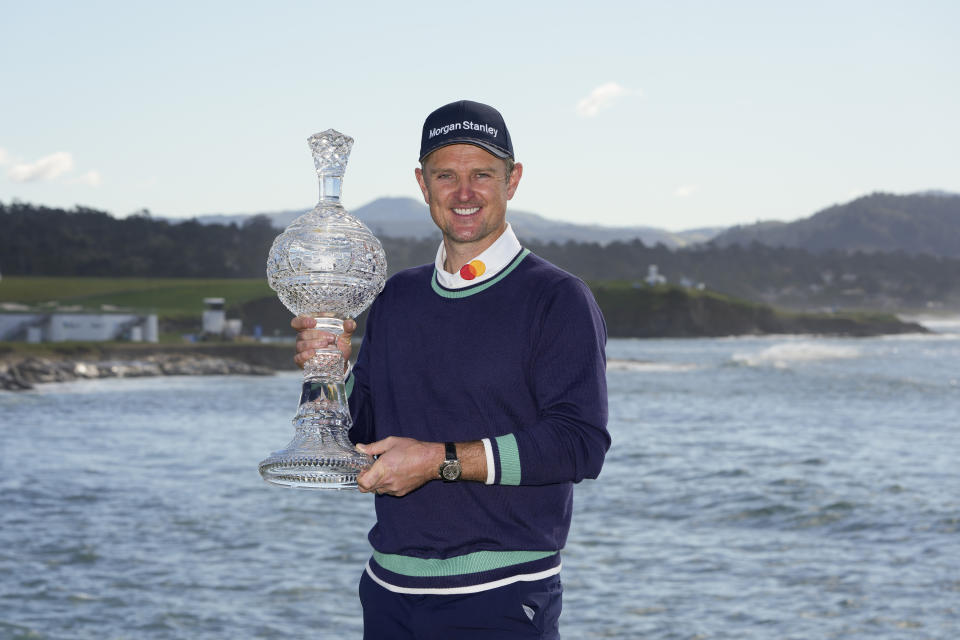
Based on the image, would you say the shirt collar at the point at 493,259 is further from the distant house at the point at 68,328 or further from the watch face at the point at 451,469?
the distant house at the point at 68,328

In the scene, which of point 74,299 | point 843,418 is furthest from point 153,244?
point 843,418

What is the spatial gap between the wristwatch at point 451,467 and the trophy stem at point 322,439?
0.95 feet

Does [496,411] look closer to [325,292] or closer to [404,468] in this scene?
[404,468]

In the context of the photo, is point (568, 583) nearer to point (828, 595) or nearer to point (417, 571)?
point (828, 595)

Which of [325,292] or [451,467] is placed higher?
[325,292]

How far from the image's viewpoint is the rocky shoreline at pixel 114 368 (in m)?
46.0

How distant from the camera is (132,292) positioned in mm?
98062

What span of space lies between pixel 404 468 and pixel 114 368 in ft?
168

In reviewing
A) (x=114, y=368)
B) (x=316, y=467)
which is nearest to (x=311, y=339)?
(x=316, y=467)

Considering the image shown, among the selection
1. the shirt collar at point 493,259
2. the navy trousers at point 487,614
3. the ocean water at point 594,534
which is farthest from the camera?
the ocean water at point 594,534

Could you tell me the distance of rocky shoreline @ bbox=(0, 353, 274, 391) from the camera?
151 ft

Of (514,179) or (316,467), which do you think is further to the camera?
(514,179)

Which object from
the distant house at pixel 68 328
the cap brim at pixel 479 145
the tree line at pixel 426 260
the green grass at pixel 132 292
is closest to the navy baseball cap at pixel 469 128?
the cap brim at pixel 479 145

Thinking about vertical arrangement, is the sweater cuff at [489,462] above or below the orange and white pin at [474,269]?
below
